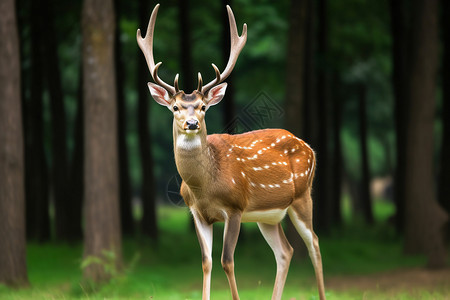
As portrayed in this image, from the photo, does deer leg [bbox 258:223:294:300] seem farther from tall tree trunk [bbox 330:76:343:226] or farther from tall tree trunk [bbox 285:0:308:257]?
tall tree trunk [bbox 330:76:343:226]

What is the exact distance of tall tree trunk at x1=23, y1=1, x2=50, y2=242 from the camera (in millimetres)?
16500

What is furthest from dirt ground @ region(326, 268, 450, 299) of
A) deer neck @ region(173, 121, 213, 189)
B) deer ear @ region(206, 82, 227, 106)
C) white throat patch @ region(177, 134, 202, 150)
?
white throat patch @ region(177, 134, 202, 150)

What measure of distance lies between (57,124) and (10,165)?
674 centimetres

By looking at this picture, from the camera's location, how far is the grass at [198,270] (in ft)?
29.7

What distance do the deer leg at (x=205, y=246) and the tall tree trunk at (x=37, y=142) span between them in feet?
38.8

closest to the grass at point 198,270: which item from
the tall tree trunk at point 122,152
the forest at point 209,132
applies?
the forest at point 209,132

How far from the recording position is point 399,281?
437 inches

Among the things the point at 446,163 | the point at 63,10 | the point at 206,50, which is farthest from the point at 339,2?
the point at 63,10

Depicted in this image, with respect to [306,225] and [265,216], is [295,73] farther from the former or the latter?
[265,216]

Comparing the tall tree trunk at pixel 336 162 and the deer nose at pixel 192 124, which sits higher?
the deer nose at pixel 192 124

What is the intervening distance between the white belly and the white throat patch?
88cm

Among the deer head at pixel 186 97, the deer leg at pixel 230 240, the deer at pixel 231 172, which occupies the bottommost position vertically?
the deer leg at pixel 230 240

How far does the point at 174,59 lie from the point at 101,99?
1137 centimetres

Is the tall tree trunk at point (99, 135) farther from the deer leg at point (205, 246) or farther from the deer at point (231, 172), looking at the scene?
the deer leg at point (205, 246)
